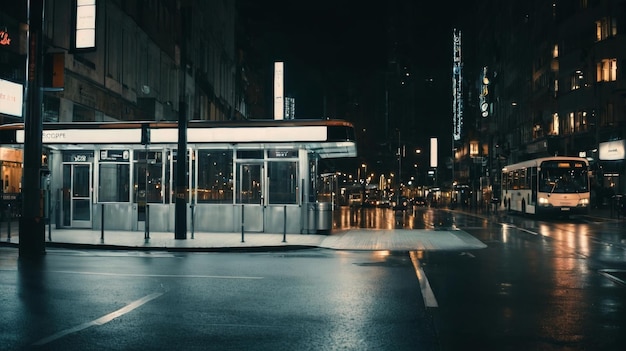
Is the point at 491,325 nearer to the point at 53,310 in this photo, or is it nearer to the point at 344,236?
the point at 53,310

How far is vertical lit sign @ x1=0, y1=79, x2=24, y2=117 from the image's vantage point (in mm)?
27000

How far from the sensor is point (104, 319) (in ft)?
27.6

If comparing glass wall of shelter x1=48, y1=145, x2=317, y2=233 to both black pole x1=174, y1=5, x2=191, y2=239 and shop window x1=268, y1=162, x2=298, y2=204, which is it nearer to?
shop window x1=268, y1=162, x2=298, y2=204

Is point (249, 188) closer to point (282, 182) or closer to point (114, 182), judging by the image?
point (282, 182)

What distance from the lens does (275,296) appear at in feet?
34.0

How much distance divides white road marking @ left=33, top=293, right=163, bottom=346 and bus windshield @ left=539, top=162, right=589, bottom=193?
1202 inches

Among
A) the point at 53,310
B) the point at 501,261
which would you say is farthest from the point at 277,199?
the point at 53,310

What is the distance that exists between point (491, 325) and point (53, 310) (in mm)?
5683

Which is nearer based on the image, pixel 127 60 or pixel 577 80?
pixel 127 60

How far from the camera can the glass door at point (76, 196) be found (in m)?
25.5

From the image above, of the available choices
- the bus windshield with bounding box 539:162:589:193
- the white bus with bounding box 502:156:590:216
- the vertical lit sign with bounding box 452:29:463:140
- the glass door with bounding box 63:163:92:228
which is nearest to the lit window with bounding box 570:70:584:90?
the white bus with bounding box 502:156:590:216

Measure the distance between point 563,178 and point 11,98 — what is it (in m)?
27.9

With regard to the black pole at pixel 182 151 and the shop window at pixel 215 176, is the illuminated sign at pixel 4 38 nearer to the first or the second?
the shop window at pixel 215 176

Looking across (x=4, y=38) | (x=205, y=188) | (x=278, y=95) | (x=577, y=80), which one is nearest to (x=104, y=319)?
(x=205, y=188)
